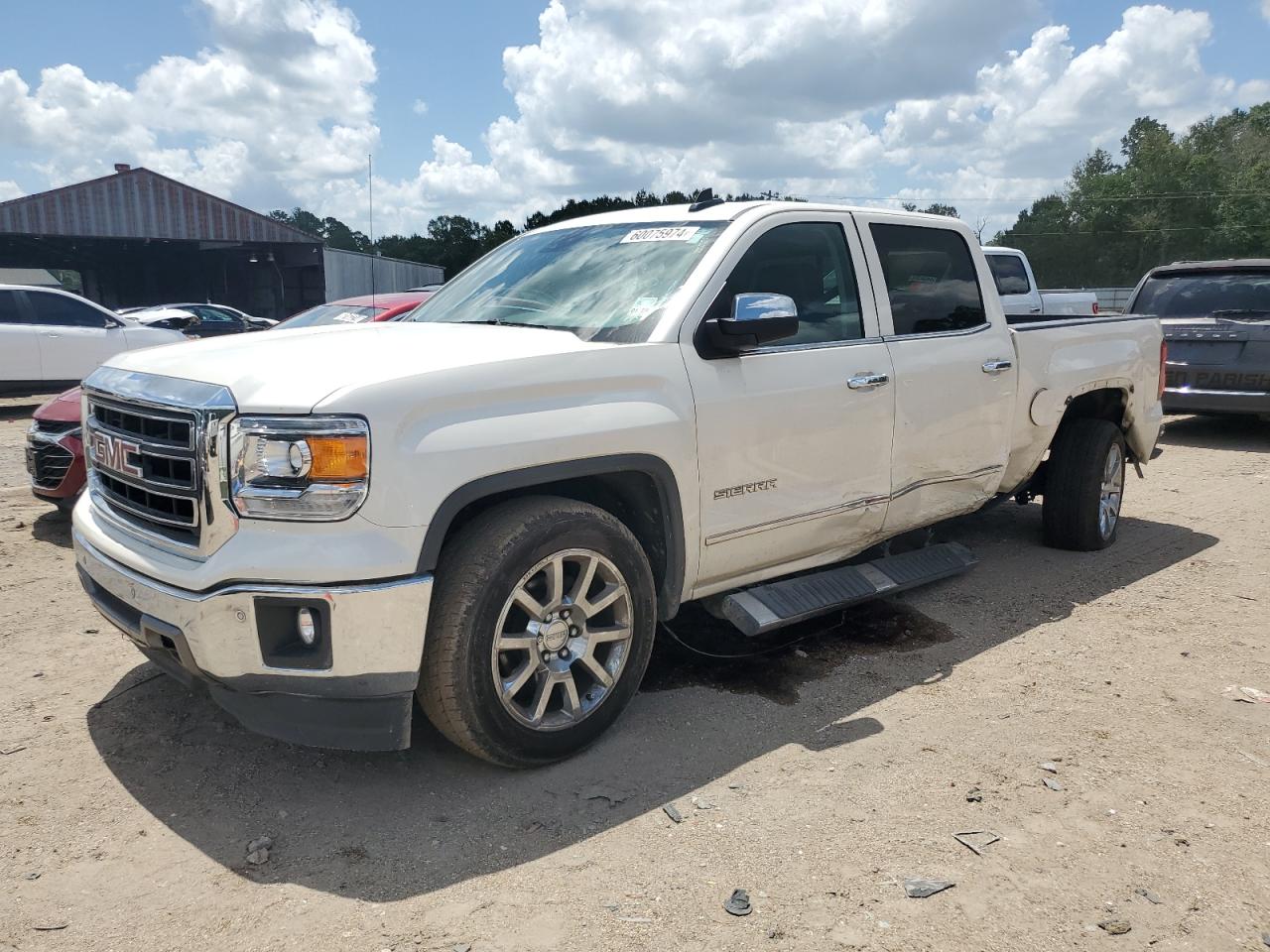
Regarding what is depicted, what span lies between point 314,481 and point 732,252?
1.89 metres

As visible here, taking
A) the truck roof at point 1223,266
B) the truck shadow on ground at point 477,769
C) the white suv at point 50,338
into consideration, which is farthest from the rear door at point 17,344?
the truck roof at point 1223,266

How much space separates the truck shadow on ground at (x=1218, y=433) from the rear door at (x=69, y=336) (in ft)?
42.5

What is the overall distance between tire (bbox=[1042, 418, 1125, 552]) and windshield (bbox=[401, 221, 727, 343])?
3.07 meters

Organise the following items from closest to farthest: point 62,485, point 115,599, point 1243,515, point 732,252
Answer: point 115,599 < point 732,252 < point 62,485 < point 1243,515

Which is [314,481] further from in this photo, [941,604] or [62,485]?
[62,485]

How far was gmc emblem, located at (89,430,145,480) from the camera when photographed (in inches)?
125

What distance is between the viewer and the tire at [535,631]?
302cm

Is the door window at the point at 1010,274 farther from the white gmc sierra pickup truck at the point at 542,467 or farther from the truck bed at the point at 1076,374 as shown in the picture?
the white gmc sierra pickup truck at the point at 542,467

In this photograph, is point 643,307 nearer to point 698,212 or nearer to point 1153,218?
point 698,212

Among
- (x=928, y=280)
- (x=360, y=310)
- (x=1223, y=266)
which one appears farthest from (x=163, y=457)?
(x=1223, y=266)

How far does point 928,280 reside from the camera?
477 cm

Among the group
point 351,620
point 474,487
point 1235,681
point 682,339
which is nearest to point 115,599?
point 351,620

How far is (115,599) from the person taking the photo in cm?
326

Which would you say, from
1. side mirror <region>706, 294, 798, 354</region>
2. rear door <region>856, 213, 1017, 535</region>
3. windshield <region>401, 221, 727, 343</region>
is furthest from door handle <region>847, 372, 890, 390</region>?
windshield <region>401, 221, 727, 343</region>
